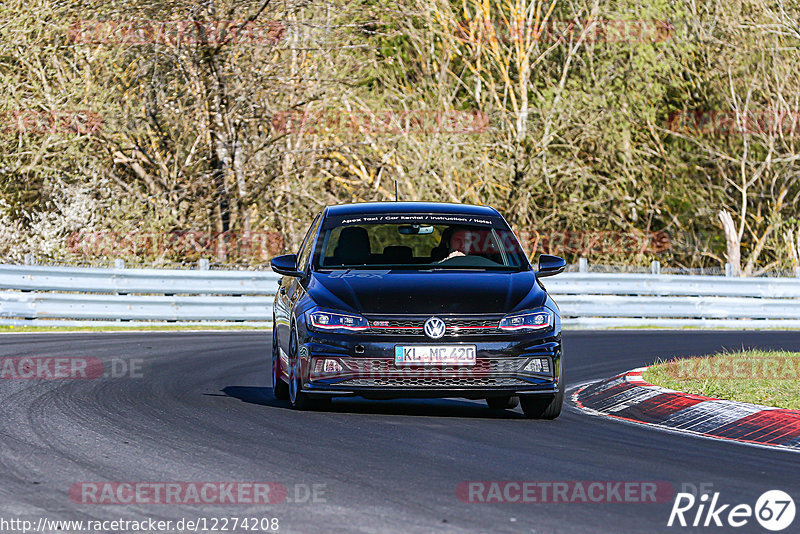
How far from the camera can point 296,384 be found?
34.6 ft

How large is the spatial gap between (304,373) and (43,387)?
3.16 meters

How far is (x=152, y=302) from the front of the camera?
75.8ft

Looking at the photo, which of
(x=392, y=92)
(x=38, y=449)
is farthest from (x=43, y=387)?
(x=392, y=92)

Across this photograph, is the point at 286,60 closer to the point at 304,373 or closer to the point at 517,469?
the point at 304,373

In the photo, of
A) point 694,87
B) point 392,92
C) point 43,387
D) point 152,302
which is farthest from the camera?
point 694,87

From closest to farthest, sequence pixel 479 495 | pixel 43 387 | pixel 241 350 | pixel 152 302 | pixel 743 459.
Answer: pixel 479 495 → pixel 743 459 → pixel 43 387 → pixel 241 350 → pixel 152 302

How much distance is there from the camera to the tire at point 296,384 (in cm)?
1045
